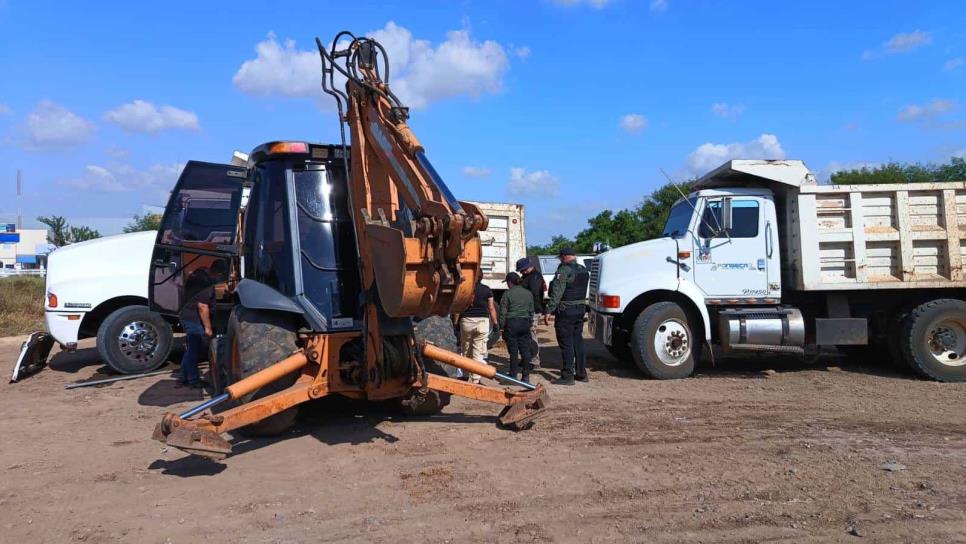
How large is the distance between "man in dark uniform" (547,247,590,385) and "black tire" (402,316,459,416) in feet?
8.58

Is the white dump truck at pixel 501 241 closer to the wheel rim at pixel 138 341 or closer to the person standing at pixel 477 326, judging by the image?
the person standing at pixel 477 326

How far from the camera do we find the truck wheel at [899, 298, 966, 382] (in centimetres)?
912

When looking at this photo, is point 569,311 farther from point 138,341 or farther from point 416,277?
point 138,341

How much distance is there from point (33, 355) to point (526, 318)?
24.4ft

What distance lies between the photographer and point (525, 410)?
5.98m

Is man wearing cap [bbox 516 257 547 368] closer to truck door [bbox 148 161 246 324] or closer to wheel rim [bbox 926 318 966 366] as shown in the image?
truck door [bbox 148 161 246 324]

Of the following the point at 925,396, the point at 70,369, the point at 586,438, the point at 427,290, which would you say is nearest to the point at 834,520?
the point at 586,438

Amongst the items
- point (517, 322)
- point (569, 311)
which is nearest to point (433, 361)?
point (517, 322)

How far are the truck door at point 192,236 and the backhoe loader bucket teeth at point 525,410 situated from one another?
4768mm

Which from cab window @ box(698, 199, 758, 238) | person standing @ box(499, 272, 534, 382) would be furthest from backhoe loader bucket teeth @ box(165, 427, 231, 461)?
cab window @ box(698, 199, 758, 238)

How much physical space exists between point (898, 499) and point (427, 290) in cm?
335

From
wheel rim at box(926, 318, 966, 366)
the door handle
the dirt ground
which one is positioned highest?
the door handle

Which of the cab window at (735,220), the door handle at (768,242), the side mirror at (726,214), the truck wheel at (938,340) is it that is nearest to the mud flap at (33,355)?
the cab window at (735,220)

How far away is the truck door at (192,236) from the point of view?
9086 millimetres
